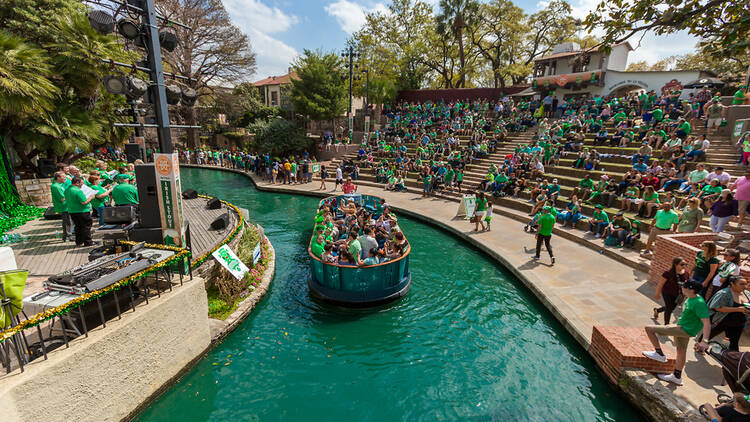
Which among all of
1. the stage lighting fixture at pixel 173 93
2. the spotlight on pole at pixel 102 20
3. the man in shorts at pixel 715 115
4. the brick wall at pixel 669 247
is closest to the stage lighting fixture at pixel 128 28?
the spotlight on pole at pixel 102 20

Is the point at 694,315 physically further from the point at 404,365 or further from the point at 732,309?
the point at 404,365

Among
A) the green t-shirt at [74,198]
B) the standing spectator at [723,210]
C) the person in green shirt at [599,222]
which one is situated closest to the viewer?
the green t-shirt at [74,198]

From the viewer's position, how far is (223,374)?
5957 millimetres

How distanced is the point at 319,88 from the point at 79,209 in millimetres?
25836

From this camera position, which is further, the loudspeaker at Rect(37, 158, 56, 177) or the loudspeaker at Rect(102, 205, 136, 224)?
the loudspeaker at Rect(37, 158, 56, 177)

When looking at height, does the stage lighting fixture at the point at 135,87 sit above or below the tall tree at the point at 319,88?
below

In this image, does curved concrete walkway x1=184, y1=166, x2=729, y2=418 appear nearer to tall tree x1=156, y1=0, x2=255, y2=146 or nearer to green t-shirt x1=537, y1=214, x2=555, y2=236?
green t-shirt x1=537, y1=214, x2=555, y2=236

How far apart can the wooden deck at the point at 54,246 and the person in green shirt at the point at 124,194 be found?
3.17 ft

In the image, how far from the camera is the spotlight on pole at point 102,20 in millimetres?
5836

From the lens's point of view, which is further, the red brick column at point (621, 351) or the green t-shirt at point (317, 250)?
the green t-shirt at point (317, 250)

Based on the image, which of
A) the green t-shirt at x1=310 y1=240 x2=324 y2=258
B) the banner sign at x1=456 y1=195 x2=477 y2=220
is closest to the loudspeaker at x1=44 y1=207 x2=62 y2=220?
the green t-shirt at x1=310 y1=240 x2=324 y2=258

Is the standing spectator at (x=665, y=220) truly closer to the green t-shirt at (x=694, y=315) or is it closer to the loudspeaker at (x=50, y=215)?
the green t-shirt at (x=694, y=315)

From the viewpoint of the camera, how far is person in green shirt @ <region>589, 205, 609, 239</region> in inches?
438

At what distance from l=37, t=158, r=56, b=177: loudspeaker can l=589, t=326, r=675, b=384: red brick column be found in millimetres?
17977
